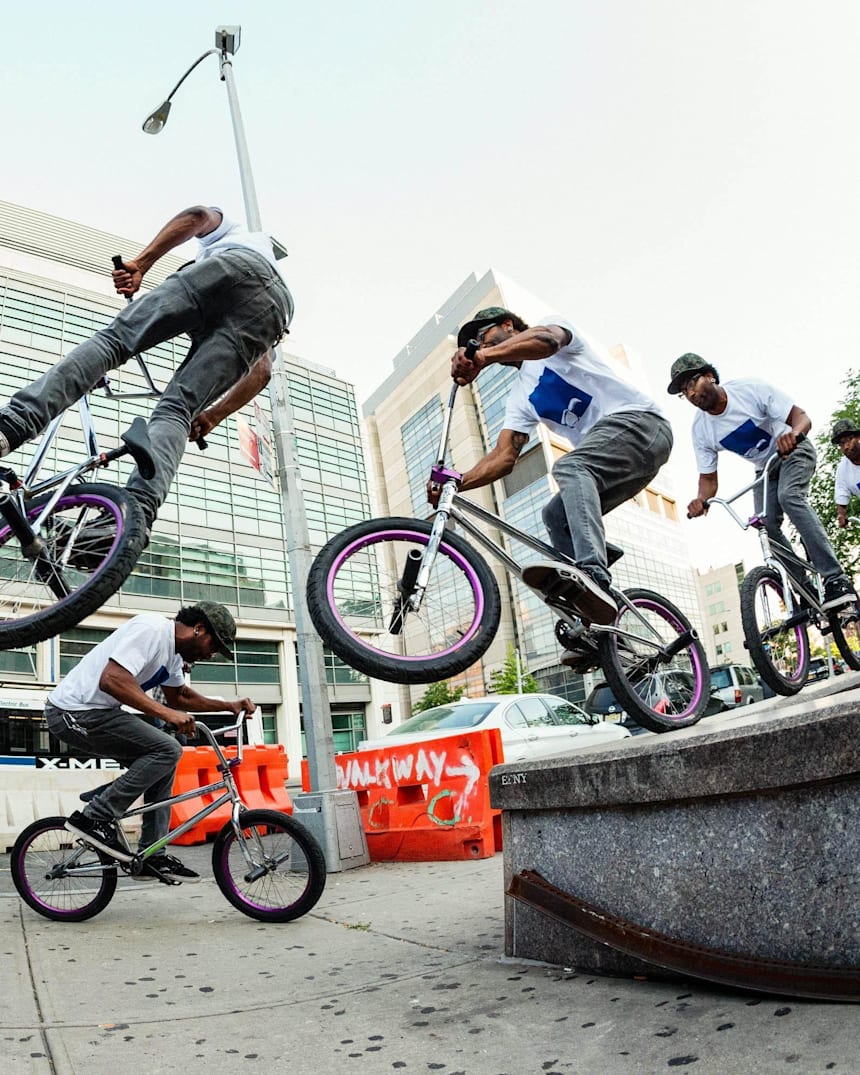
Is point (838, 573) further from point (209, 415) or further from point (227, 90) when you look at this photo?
point (227, 90)

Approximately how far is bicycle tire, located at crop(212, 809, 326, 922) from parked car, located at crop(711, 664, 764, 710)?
10939 mm

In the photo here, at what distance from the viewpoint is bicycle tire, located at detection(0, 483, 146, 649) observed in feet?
8.37

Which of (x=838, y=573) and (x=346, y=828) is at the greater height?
(x=838, y=573)

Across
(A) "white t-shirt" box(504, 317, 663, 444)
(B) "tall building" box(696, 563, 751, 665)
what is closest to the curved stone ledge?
(A) "white t-shirt" box(504, 317, 663, 444)

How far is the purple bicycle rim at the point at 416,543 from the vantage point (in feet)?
10.5

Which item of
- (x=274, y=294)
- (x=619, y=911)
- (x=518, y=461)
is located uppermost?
(x=274, y=294)

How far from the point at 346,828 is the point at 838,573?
5.08 m

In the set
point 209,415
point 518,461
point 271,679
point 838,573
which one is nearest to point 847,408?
point 838,573

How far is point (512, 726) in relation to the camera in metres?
8.95

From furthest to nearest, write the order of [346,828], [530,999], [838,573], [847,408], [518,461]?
1. [847,408]
2. [346,828]
3. [838,573]
4. [518,461]
5. [530,999]

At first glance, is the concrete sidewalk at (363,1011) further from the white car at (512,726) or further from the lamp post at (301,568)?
the white car at (512,726)

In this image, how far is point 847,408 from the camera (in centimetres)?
2488

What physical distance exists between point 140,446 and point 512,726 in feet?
23.1

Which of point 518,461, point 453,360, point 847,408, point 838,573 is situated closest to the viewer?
point 453,360
